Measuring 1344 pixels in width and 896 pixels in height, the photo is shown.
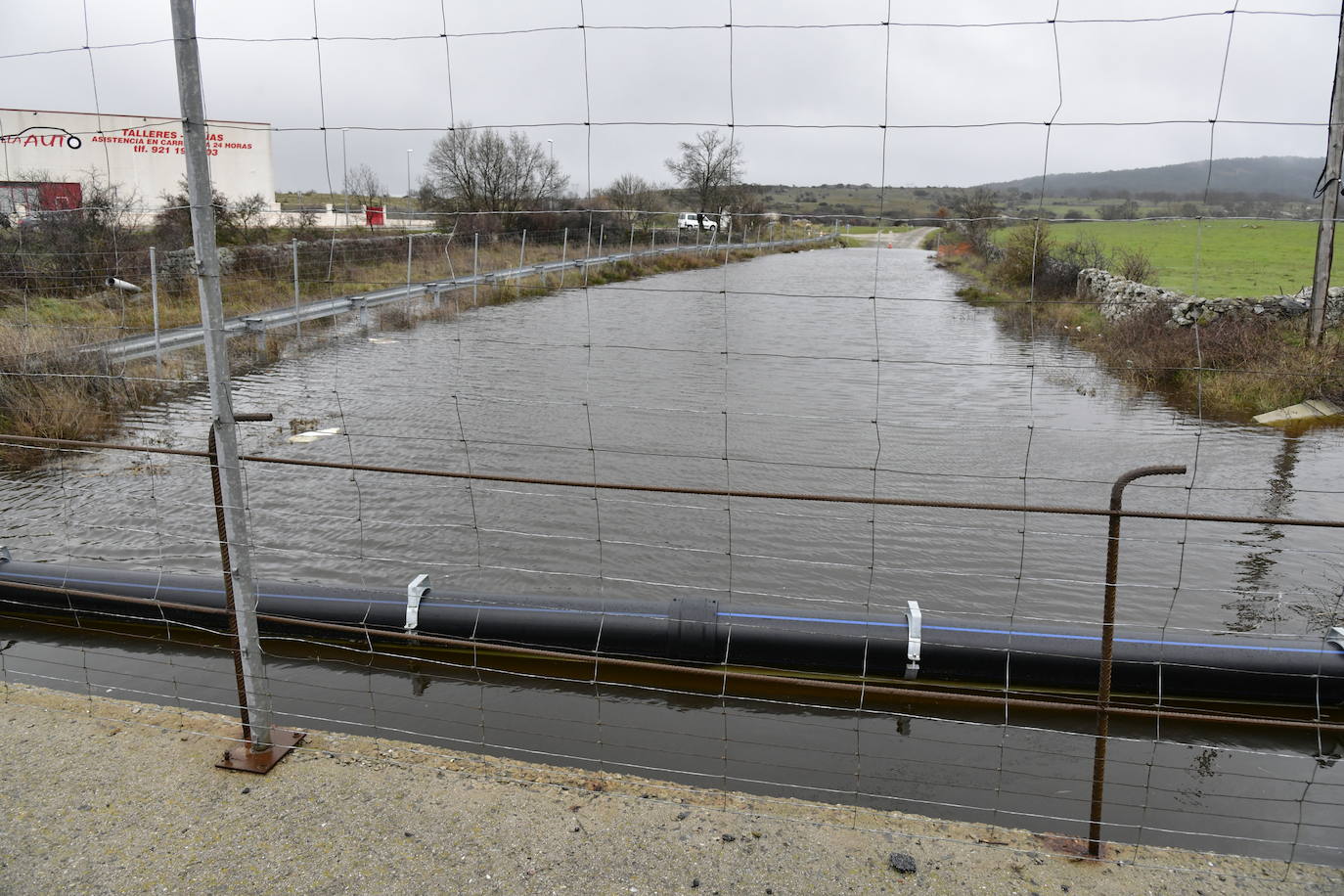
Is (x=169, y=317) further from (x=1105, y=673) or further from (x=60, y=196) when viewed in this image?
(x=1105, y=673)

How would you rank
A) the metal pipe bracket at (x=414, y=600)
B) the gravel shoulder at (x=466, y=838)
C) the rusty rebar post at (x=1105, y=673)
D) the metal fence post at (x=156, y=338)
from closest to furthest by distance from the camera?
the gravel shoulder at (x=466, y=838)
the rusty rebar post at (x=1105, y=673)
the metal pipe bracket at (x=414, y=600)
the metal fence post at (x=156, y=338)

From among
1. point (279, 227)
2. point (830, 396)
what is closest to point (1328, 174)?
point (830, 396)

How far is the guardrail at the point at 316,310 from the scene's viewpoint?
11289mm

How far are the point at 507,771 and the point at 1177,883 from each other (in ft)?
8.14

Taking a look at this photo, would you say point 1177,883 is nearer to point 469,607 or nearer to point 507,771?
point 507,771

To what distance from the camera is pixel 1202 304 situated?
1532cm

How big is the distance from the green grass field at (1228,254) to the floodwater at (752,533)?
442 centimetres

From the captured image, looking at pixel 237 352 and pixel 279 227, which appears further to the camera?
pixel 279 227

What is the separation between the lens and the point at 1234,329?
13.2 metres

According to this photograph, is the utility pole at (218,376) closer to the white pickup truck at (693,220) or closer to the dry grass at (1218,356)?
the white pickup truck at (693,220)

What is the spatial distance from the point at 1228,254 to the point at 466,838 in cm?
2391

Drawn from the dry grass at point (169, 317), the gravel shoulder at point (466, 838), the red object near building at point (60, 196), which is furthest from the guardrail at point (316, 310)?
the red object near building at point (60, 196)

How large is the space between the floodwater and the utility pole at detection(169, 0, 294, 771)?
4.25ft

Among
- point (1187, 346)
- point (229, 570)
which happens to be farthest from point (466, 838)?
point (1187, 346)
